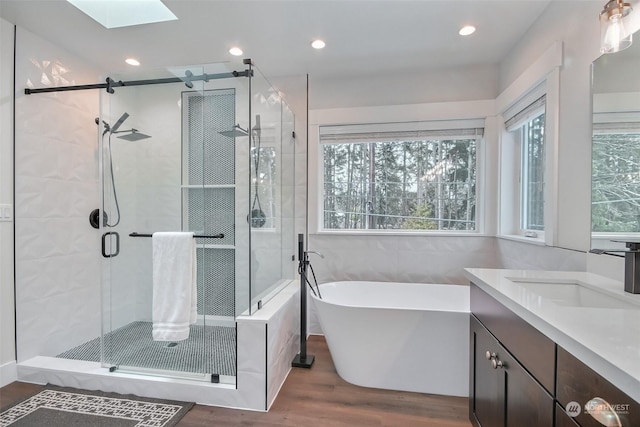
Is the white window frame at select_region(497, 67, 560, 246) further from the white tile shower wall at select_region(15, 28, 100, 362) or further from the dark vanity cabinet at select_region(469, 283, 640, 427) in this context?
the white tile shower wall at select_region(15, 28, 100, 362)

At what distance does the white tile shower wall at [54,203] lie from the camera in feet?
6.95

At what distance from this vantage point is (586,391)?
704 millimetres

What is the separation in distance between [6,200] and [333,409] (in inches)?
103

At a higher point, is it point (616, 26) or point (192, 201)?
point (616, 26)

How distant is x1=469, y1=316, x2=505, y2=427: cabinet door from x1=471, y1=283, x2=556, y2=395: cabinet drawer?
8 centimetres

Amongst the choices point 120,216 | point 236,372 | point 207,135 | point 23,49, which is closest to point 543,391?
point 236,372

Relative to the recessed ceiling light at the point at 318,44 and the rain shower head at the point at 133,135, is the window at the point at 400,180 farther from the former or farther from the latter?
the rain shower head at the point at 133,135

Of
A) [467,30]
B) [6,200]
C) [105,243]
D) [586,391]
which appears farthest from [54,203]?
[467,30]

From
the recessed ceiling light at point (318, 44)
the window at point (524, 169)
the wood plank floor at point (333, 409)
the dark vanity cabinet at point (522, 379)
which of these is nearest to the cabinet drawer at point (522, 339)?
the dark vanity cabinet at point (522, 379)

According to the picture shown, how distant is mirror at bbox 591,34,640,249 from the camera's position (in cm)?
130

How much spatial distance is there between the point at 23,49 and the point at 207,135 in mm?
1446

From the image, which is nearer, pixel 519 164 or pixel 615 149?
pixel 615 149

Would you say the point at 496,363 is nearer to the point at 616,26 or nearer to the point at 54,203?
the point at 616,26

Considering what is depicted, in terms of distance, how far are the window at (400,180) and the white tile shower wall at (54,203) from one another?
2.15m
